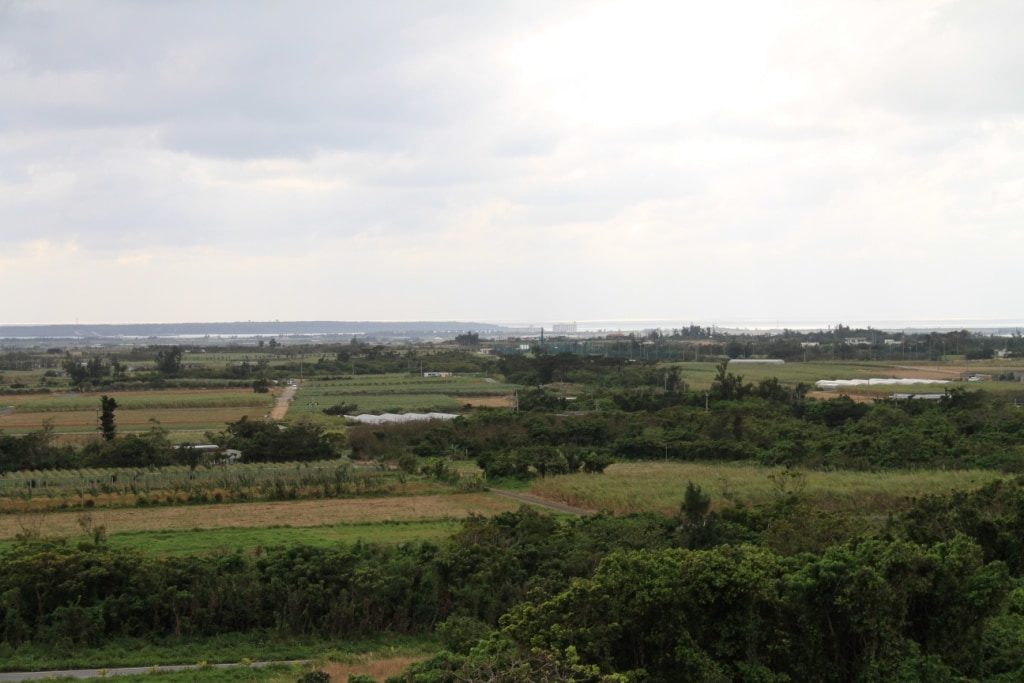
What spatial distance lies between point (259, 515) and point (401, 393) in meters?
42.7

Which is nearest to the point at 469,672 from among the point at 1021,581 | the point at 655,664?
the point at 655,664

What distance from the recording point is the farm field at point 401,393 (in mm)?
60375

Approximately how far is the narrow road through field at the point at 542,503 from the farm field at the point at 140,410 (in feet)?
78.9

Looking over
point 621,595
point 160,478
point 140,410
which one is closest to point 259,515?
point 160,478

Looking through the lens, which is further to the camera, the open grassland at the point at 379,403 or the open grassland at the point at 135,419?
the open grassland at the point at 379,403

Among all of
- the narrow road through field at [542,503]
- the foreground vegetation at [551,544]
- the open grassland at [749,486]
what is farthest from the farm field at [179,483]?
the open grassland at [749,486]

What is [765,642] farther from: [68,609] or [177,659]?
[68,609]

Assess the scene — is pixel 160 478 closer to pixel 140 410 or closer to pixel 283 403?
pixel 140 410

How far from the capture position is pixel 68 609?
17.1 metres

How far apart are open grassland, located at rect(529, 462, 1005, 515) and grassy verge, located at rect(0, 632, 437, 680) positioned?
11827mm

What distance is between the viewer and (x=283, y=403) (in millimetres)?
64625

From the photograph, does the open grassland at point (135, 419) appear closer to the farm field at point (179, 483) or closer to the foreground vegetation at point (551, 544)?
the foreground vegetation at point (551, 544)

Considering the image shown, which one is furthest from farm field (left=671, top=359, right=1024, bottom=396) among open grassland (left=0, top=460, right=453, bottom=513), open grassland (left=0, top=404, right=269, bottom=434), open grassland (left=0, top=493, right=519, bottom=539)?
open grassland (left=0, top=493, right=519, bottom=539)

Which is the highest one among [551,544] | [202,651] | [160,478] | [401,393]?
[551,544]
